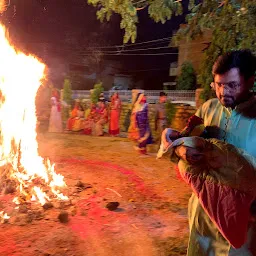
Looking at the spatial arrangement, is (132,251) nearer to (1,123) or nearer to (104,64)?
(1,123)

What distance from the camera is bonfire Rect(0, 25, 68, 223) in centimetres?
617

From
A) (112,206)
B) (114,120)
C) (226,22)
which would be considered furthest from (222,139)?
(114,120)

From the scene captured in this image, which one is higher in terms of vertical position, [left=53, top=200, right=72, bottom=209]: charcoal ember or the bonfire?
the bonfire

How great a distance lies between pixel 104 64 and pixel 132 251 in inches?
1133

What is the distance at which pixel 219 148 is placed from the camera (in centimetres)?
178

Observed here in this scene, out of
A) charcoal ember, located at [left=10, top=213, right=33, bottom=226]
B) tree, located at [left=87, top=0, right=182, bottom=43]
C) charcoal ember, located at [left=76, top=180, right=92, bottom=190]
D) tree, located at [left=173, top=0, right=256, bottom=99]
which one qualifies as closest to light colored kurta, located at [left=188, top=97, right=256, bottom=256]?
tree, located at [left=87, top=0, right=182, bottom=43]

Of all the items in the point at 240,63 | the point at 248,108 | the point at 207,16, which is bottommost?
the point at 248,108

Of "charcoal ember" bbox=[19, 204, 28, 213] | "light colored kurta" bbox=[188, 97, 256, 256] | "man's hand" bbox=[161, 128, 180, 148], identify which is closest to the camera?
"light colored kurta" bbox=[188, 97, 256, 256]

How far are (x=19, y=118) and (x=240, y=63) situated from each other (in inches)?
251

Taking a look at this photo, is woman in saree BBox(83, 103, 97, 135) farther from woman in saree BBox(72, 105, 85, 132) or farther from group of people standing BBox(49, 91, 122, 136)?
woman in saree BBox(72, 105, 85, 132)

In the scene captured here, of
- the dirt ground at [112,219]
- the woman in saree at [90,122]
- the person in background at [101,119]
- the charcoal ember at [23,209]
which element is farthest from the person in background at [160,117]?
the charcoal ember at [23,209]

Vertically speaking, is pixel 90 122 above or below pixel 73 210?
above

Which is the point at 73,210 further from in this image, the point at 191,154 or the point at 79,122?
the point at 79,122

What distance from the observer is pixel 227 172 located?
69.1 inches
